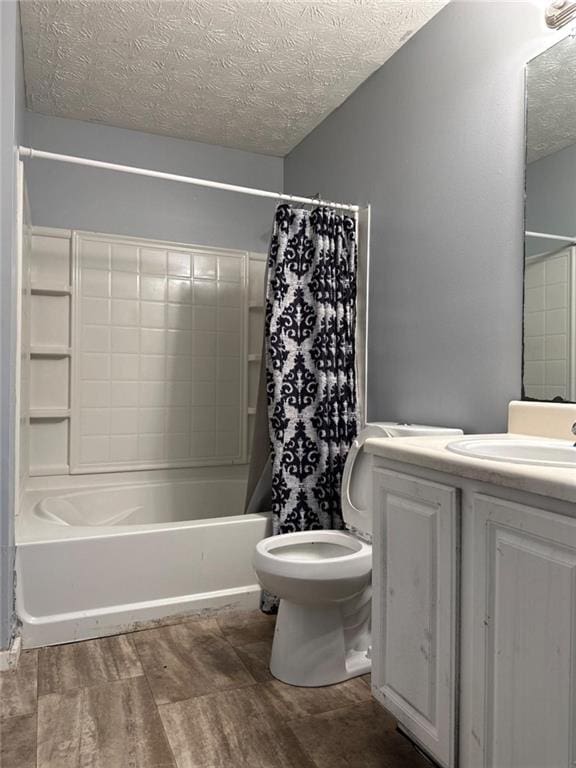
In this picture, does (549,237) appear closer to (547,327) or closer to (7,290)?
(547,327)

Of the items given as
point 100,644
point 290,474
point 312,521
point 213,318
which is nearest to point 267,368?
point 290,474

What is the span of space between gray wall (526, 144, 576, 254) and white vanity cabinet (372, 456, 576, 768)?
2.90ft

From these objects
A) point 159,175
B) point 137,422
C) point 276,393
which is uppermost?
point 159,175

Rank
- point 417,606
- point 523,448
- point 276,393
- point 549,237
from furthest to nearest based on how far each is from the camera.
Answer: point 276,393 → point 549,237 → point 523,448 → point 417,606

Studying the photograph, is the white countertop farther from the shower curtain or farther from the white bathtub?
the white bathtub

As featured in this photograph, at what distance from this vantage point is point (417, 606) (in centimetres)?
128

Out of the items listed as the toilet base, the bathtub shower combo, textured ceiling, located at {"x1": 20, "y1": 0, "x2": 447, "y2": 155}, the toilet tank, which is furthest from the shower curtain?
textured ceiling, located at {"x1": 20, "y1": 0, "x2": 447, "y2": 155}

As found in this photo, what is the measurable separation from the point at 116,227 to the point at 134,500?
1.51 m

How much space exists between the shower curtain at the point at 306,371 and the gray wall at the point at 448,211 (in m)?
0.22

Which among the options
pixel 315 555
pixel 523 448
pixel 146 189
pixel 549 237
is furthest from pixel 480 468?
pixel 146 189

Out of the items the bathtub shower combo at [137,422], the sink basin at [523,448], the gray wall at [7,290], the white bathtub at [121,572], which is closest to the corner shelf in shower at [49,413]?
the bathtub shower combo at [137,422]

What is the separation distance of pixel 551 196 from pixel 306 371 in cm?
114

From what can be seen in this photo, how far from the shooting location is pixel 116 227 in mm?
3066

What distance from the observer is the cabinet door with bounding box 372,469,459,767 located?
119 centimetres
